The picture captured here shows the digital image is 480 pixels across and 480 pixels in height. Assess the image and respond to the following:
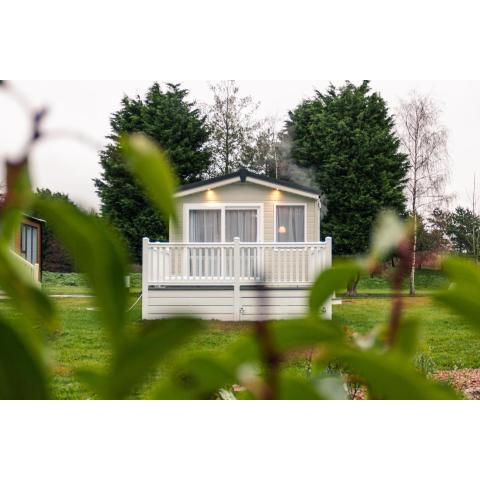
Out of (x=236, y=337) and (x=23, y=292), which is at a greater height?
(x=23, y=292)

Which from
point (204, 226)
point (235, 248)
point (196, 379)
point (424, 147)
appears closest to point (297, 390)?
point (196, 379)

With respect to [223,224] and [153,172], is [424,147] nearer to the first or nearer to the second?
[223,224]

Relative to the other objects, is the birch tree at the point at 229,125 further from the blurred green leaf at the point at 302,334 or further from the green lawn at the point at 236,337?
the blurred green leaf at the point at 302,334

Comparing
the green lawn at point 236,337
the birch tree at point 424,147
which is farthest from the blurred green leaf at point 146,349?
the birch tree at point 424,147

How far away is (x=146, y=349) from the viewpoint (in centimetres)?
6

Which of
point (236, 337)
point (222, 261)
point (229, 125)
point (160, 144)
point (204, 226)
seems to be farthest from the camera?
point (229, 125)

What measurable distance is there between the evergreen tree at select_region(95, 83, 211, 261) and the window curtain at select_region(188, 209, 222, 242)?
19.8 inches

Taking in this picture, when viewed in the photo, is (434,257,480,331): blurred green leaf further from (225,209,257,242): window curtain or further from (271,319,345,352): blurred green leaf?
(225,209,257,242): window curtain

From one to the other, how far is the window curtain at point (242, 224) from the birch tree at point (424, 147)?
1.85 m

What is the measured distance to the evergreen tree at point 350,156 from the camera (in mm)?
6227

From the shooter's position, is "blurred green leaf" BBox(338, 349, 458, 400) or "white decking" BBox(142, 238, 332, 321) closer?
"blurred green leaf" BBox(338, 349, 458, 400)

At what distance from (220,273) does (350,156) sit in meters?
2.34

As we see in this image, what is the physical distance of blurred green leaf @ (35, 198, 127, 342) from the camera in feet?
0.18

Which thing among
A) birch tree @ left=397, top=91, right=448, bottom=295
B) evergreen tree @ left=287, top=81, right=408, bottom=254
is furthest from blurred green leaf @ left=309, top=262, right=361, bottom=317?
birch tree @ left=397, top=91, right=448, bottom=295
